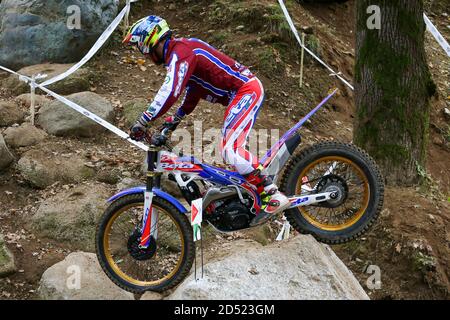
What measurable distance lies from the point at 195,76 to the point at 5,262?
285 cm

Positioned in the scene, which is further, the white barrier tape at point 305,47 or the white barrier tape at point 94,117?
the white barrier tape at point 305,47

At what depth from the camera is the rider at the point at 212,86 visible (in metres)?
5.33

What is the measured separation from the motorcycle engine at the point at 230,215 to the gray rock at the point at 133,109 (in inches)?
157

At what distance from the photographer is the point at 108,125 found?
858cm

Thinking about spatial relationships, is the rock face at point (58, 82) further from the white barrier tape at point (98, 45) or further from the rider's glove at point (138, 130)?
the rider's glove at point (138, 130)

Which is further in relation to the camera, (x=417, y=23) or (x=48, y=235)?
(x=417, y=23)

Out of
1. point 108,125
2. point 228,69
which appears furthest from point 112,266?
point 108,125

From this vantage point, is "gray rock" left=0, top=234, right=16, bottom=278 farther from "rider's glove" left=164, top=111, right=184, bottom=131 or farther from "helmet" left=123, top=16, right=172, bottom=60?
"helmet" left=123, top=16, right=172, bottom=60

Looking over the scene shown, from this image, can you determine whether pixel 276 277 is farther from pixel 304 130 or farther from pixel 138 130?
pixel 304 130

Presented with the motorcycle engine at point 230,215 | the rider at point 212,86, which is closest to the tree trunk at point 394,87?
the rider at point 212,86

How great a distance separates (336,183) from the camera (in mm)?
5676

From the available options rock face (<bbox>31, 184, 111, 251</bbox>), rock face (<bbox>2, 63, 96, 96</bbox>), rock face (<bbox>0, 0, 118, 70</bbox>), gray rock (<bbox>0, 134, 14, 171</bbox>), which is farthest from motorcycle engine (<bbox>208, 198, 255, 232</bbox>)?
rock face (<bbox>0, 0, 118, 70</bbox>)

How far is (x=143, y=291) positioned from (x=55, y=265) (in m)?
1.12
